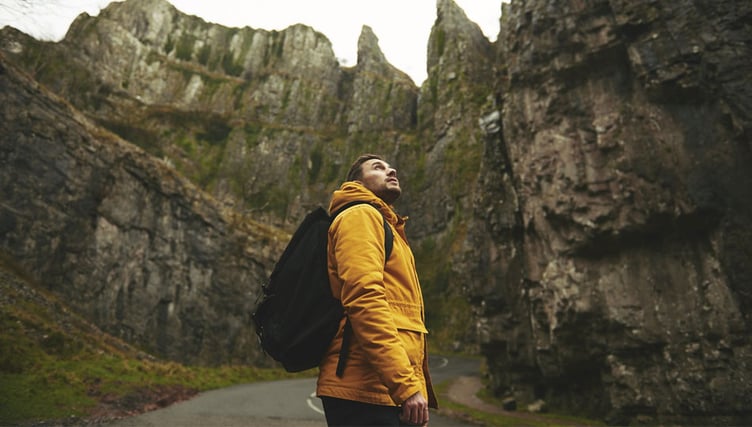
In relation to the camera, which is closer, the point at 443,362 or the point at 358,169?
the point at 358,169

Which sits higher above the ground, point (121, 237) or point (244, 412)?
point (121, 237)

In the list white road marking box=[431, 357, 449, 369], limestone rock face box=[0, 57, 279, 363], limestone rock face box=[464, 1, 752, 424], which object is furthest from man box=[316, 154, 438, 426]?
white road marking box=[431, 357, 449, 369]

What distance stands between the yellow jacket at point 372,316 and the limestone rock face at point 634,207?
1437 centimetres

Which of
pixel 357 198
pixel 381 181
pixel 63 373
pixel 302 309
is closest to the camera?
pixel 302 309

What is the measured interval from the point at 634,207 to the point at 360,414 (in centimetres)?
1568

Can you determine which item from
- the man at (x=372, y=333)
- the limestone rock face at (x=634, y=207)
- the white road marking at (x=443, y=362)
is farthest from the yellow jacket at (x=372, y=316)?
the white road marking at (x=443, y=362)

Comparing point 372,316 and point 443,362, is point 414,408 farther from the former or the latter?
point 443,362

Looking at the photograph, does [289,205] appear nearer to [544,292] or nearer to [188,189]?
[188,189]

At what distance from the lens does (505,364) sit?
840 inches

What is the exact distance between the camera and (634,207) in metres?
15.0

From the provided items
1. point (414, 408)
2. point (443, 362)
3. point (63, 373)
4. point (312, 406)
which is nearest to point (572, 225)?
point (312, 406)

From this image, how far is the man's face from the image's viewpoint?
10.6ft

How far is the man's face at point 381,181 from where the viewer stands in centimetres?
322

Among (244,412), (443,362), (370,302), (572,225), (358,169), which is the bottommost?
(443,362)
